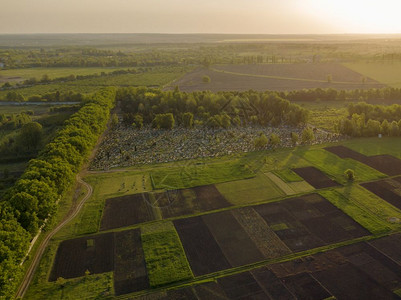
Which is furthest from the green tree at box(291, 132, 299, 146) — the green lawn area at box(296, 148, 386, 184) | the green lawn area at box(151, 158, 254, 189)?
the green lawn area at box(151, 158, 254, 189)

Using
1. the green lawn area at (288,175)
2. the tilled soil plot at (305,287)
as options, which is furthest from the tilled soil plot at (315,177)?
the tilled soil plot at (305,287)

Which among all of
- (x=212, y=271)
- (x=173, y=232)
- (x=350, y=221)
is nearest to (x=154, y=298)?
(x=212, y=271)

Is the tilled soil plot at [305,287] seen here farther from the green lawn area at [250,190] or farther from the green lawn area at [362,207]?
the green lawn area at [250,190]

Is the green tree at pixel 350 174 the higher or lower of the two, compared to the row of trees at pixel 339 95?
lower

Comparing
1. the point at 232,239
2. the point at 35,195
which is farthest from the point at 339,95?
the point at 35,195

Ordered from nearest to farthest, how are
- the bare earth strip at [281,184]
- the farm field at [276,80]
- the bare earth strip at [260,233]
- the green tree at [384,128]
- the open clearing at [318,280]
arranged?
the open clearing at [318,280], the bare earth strip at [260,233], the bare earth strip at [281,184], the green tree at [384,128], the farm field at [276,80]

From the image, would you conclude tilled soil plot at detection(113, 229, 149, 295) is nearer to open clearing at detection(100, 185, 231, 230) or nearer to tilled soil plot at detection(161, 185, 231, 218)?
open clearing at detection(100, 185, 231, 230)
